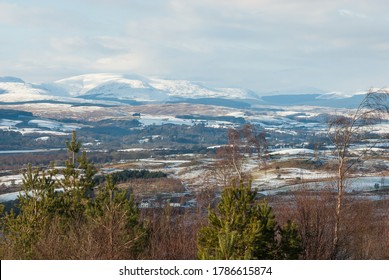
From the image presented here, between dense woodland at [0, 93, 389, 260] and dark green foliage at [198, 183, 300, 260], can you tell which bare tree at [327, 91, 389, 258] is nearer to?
dense woodland at [0, 93, 389, 260]

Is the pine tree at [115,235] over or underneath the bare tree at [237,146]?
underneath

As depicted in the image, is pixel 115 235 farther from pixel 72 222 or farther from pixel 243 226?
pixel 72 222

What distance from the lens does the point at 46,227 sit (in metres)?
23.6

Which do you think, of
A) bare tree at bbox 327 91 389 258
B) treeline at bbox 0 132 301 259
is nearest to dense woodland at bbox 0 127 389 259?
treeline at bbox 0 132 301 259

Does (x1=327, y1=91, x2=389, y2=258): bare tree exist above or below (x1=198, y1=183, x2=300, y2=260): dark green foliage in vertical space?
above

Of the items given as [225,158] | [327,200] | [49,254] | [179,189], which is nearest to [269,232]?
[49,254]

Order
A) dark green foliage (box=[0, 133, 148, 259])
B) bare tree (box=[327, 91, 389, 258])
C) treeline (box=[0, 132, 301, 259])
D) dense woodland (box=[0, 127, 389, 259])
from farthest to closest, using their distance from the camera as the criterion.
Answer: bare tree (box=[327, 91, 389, 258])
dark green foliage (box=[0, 133, 148, 259])
dense woodland (box=[0, 127, 389, 259])
treeline (box=[0, 132, 301, 259])

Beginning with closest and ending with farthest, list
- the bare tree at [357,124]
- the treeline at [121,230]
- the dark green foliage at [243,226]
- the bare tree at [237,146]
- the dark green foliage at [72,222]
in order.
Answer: the dark green foliage at [243,226], the treeline at [121,230], the dark green foliage at [72,222], the bare tree at [357,124], the bare tree at [237,146]

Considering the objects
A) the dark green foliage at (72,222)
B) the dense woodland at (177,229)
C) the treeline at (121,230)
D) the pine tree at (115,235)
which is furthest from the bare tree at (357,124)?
the dark green foliage at (72,222)

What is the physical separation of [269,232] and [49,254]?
7753 mm

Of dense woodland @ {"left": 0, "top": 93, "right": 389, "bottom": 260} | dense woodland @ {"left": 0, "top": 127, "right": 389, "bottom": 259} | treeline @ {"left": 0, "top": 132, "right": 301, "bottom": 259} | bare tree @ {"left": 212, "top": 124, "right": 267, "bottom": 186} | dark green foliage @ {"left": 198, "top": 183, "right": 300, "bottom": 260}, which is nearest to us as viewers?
dark green foliage @ {"left": 198, "top": 183, "right": 300, "bottom": 260}

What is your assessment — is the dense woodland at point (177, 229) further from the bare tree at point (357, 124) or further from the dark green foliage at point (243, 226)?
the bare tree at point (357, 124)

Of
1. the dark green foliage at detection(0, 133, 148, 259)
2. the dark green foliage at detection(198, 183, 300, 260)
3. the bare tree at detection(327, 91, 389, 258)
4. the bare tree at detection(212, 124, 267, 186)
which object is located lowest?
the dark green foliage at detection(0, 133, 148, 259)

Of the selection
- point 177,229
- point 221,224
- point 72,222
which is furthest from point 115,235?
point 72,222
